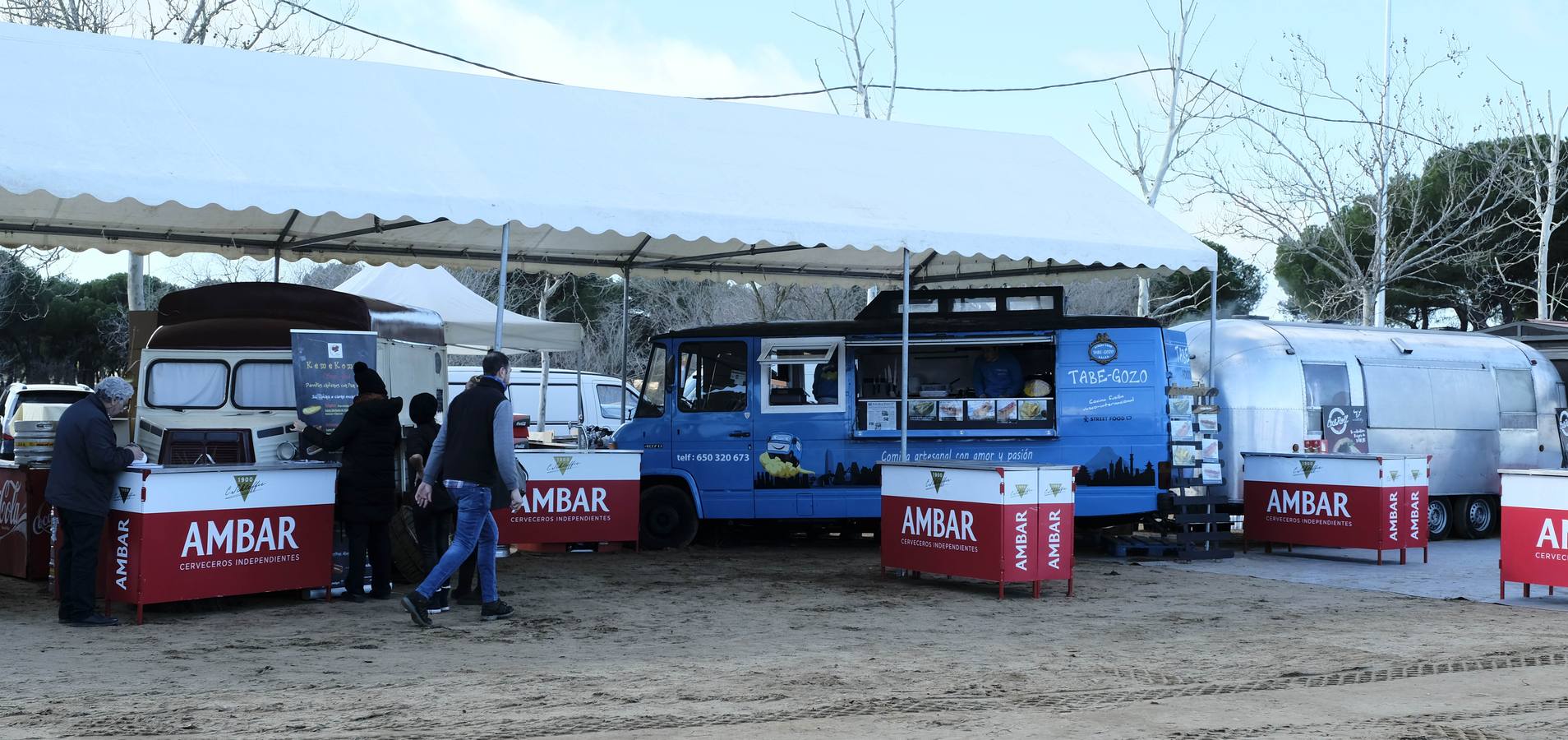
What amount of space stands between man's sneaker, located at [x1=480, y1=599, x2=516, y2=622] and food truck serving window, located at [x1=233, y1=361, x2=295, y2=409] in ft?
11.0

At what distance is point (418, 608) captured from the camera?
348 inches

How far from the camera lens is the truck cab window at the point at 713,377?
13883mm

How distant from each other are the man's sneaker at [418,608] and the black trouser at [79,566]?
193 cm

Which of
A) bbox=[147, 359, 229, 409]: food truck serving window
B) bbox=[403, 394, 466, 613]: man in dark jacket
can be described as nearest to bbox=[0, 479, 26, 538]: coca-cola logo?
bbox=[147, 359, 229, 409]: food truck serving window

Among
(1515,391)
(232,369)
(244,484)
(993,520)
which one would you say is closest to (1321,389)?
(1515,391)

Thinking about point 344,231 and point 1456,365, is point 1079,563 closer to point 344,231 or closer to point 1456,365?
point 1456,365

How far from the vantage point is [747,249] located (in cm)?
1578

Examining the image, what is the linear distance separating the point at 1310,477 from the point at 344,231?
32.2ft

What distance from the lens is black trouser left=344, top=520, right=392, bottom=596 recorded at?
10023mm

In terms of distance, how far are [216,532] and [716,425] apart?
221 inches

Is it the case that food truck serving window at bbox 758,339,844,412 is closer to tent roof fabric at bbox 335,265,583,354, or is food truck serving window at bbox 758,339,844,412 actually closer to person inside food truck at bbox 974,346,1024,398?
person inside food truck at bbox 974,346,1024,398

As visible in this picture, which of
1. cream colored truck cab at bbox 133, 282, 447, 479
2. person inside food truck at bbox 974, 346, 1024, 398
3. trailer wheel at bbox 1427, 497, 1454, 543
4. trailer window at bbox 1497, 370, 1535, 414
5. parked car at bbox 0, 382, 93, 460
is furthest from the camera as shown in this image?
parked car at bbox 0, 382, 93, 460

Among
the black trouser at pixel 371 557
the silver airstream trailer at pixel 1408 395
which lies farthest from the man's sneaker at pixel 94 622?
the silver airstream trailer at pixel 1408 395

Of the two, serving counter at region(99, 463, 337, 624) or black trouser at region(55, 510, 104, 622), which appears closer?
black trouser at region(55, 510, 104, 622)
